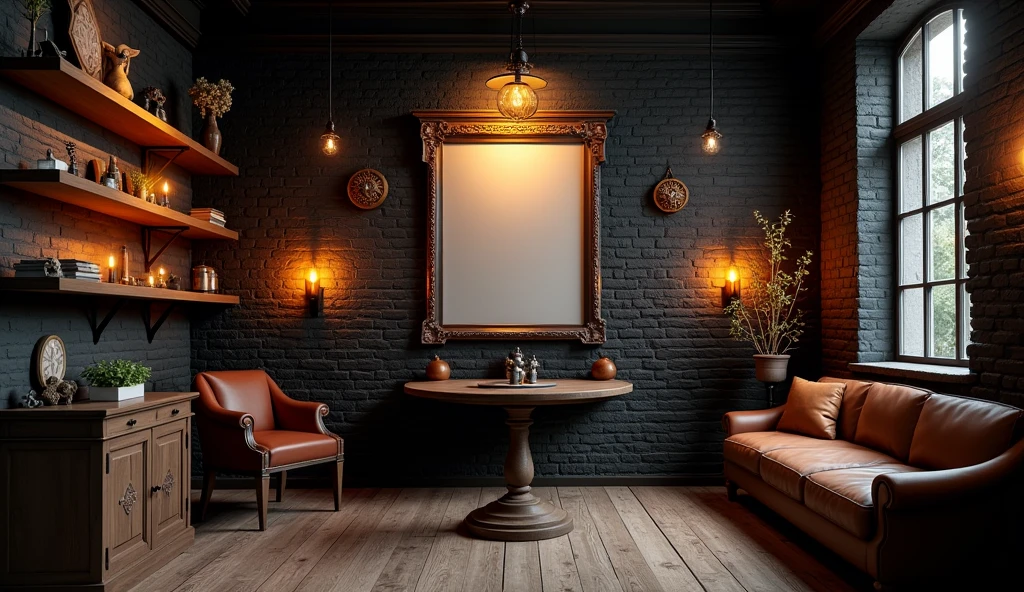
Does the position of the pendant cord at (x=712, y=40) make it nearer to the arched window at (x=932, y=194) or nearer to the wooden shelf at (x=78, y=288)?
the arched window at (x=932, y=194)

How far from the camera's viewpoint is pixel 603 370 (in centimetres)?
551

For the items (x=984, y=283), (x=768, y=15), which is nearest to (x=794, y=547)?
(x=984, y=283)

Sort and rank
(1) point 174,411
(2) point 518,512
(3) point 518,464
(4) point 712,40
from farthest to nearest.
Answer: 1. (4) point 712,40
2. (3) point 518,464
3. (2) point 518,512
4. (1) point 174,411

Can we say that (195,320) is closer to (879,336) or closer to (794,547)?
(794,547)

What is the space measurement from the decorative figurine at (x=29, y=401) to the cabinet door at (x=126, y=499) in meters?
0.43

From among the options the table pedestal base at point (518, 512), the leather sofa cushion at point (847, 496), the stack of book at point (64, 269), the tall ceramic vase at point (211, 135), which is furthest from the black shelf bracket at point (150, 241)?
the leather sofa cushion at point (847, 496)

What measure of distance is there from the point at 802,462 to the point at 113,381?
12.0 feet

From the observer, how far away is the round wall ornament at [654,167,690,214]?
5.74 m

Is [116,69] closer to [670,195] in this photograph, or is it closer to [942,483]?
[670,195]

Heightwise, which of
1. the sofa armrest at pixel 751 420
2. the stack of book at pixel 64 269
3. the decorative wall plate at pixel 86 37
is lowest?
the sofa armrest at pixel 751 420

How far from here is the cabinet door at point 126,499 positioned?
341 cm

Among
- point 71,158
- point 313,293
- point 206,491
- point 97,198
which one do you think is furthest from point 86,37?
point 206,491

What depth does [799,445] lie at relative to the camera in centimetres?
455

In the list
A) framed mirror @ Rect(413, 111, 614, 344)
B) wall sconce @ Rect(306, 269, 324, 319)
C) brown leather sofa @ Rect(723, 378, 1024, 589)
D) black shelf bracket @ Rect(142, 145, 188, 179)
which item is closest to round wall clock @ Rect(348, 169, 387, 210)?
framed mirror @ Rect(413, 111, 614, 344)
